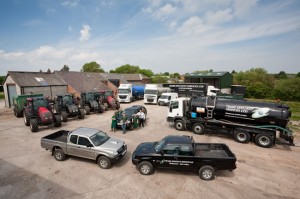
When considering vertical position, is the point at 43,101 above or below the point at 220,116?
above

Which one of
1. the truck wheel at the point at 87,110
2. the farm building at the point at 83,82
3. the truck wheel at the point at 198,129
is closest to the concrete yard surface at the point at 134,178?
the truck wheel at the point at 198,129

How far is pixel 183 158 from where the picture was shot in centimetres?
784

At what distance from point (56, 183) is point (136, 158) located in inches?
142

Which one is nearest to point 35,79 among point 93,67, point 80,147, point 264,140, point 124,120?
point 124,120

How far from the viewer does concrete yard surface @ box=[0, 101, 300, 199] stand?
697 cm

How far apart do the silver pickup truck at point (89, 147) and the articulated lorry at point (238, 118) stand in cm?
689

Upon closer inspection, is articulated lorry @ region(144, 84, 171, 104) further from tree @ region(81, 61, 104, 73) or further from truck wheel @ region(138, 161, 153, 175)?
tree @ region(81, 61, 104, 73)

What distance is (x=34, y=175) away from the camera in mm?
8234

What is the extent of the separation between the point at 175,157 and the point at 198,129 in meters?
6.63

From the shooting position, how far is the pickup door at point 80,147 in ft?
29.0

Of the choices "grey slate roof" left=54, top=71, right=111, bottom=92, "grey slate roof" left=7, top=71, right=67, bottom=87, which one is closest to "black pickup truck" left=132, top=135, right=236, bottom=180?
"grey slate roof" left=7, top=71, right=67, bottom=87

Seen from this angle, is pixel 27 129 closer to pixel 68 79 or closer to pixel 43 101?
pixel 43 101

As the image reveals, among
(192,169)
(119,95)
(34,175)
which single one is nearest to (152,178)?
(192,169)

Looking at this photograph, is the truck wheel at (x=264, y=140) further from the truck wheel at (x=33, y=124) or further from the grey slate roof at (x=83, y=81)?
the grey slate roof at (x=83, y=81)
